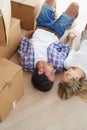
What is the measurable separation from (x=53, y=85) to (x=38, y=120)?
322 millimetres

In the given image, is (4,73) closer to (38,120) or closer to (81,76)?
(38,120)

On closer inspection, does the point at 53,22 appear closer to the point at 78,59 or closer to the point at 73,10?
the point at 73,10

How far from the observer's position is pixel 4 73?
4.54 feet

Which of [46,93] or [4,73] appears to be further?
[46,93]

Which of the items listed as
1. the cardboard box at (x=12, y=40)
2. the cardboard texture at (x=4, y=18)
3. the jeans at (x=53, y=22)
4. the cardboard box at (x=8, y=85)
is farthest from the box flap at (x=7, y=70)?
the jeans at (x=53, y=22)

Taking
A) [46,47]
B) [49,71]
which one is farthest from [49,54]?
[49,71]

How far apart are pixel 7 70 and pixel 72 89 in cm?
49

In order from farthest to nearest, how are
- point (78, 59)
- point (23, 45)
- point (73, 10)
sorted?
point (73, 10), point (23, 45), point (78, 59)

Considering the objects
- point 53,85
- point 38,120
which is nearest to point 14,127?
point 38,120

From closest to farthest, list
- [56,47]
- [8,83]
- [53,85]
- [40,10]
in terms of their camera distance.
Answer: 1. [8,83]
2. [53,85]
3. [56,47]
4. [40,10]

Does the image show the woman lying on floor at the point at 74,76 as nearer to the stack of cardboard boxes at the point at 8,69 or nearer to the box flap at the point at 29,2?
the stack of cardboard boxes at the point at 8,69

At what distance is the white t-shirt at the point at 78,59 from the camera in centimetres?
169

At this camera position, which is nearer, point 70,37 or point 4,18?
point 4,18

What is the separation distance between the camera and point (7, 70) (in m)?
1.40
